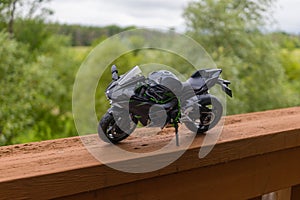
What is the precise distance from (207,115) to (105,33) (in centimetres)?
51

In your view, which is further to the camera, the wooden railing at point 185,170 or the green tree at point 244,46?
the green tree at point 244,46

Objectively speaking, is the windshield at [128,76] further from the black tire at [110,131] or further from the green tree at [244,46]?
the green tree at [244,46]

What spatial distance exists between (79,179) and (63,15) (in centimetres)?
108

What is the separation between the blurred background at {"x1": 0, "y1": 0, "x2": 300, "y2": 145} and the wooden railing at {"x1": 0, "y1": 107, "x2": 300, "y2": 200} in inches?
16.9

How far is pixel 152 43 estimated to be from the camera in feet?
2.38

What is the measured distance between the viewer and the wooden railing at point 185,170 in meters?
0.50

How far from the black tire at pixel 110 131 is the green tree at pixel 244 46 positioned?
4.67ft

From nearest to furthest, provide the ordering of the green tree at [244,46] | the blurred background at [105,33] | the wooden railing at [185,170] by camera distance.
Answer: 1. the wooden railing at [185,170]
2. the blurred background at [105,33]
3. the green tree at [244,46]

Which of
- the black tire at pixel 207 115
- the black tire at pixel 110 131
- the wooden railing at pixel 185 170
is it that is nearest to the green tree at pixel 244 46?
the wooden railing at pixel 185 170

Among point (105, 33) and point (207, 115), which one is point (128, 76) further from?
point (105, 33)

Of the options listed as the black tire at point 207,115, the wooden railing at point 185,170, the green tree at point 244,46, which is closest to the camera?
the wooden railing at point 185,170

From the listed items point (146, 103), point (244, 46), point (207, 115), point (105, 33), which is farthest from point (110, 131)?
point (244, 46)

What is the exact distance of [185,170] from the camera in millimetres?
633

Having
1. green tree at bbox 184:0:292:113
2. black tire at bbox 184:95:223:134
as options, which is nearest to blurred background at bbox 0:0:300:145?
green tree at bbox 184:0:292:113
